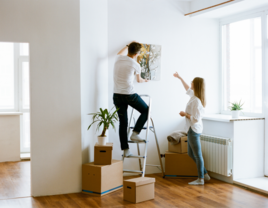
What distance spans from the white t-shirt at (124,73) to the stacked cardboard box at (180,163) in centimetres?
125

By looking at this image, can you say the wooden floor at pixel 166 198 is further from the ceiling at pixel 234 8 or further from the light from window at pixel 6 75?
the ceiling at pixel 234 8

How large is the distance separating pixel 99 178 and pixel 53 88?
1304 mm

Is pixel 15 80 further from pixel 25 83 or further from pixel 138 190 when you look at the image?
pixel 138 190

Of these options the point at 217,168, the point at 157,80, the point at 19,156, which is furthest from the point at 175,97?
the point at 19,156

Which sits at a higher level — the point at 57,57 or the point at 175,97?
the point at 57,57

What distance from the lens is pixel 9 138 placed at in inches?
249

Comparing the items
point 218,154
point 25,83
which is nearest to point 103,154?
point 218,154

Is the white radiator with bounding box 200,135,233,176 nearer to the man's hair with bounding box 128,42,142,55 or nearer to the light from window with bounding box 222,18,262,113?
the light from window with bounding box 222,18,262,113

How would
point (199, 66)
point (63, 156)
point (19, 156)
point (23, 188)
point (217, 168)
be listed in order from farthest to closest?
point (19, 156) → point (199, 66) → point (217, 168) → point (23, 188) → point (63, 156)

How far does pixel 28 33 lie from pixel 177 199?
2.80m

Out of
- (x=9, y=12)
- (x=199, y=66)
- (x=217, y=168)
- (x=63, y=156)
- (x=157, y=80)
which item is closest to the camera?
(x=9, y=12)

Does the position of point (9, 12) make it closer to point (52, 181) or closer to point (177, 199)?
point (52, 181)

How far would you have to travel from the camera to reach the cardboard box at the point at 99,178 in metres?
4.00

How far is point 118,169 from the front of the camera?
4.29 metres
